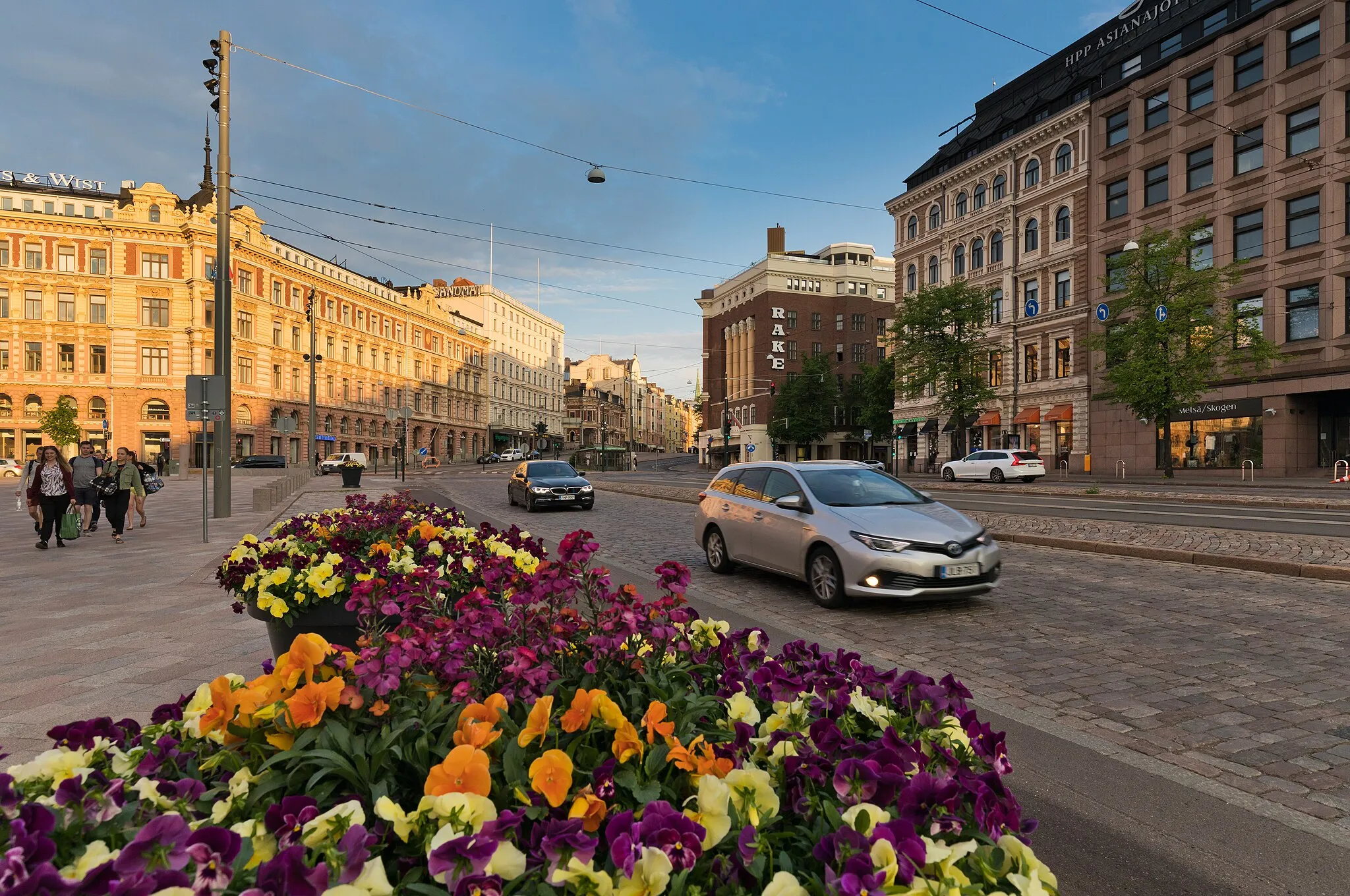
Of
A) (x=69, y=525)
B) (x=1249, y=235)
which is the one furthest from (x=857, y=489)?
(x=1249, y=235)

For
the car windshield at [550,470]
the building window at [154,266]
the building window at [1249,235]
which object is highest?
the building window at [154,266]

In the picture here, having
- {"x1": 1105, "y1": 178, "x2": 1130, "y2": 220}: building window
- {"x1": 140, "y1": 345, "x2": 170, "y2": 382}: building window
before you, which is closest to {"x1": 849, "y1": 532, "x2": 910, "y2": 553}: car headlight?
{"x1": 1105, "y1": 178, "x2": 1130, "y2": 220}: building window

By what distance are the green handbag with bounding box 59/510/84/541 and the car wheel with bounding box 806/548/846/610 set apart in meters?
12.3

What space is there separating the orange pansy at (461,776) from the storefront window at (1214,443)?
36892 mm

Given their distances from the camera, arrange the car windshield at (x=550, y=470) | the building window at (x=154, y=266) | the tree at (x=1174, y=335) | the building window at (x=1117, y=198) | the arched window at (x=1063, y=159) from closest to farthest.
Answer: the car windshield at (x=550, y=470), the tree at (x=1174, y=335), the building window at (x=1117, y=198), the arched window at (x=1063, y=159), the building window at (x=154, y=266)

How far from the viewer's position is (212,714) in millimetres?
1736

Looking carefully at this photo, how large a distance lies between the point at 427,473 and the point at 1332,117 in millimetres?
54067

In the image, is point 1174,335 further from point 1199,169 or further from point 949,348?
point 949,348

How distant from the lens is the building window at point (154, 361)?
5322cm

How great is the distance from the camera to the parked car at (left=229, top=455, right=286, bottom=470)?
5272 centimetres

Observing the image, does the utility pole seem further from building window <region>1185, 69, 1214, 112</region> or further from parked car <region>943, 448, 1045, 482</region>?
building window <region>1185, 69, 1214, 112</region>

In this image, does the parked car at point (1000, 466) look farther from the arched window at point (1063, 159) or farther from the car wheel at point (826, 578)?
the car wheel at point (826, 578)

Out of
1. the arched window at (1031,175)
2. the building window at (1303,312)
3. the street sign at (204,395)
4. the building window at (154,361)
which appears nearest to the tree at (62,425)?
the building window at (154,361)

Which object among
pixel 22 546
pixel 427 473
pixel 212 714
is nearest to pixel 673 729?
pixel 212 714
